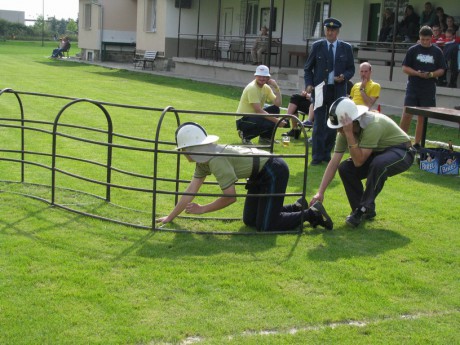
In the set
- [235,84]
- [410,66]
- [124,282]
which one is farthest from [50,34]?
[124,282]

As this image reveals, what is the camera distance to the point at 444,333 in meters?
4.77

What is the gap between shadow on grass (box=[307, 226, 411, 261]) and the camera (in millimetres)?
6391

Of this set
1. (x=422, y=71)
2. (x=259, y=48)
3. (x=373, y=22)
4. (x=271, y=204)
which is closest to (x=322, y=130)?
(x=422, y=71)

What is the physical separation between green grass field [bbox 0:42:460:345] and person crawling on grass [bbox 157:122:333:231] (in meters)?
0.20

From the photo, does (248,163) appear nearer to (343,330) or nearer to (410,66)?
(343,330)

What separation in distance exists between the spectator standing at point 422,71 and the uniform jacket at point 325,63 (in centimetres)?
162

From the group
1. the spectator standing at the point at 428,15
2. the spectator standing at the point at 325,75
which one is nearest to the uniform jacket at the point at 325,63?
the spectator standing at the point at 325,75

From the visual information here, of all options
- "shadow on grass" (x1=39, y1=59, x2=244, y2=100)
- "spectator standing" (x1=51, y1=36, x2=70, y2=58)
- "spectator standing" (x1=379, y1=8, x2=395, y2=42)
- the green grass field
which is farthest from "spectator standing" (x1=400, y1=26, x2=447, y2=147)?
"spectator standing" (x1=51, y1=36, x2=70, y2=58)

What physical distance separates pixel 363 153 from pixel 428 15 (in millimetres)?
14966

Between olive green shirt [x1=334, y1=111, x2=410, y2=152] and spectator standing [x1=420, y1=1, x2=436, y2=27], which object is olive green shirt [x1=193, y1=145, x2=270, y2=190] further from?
spectator standing [x1=420, y1=1, x2=436, y2=27]

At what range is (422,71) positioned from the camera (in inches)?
463

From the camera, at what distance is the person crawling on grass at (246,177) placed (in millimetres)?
6508

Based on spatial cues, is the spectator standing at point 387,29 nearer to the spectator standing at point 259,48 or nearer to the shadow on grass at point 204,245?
the spectator standing at point 259,48

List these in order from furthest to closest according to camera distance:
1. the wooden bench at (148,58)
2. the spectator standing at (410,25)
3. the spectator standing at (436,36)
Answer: the wooden bench at (148,58)
the spectator standing at (410,25)
the spectator standing at (436,36)
